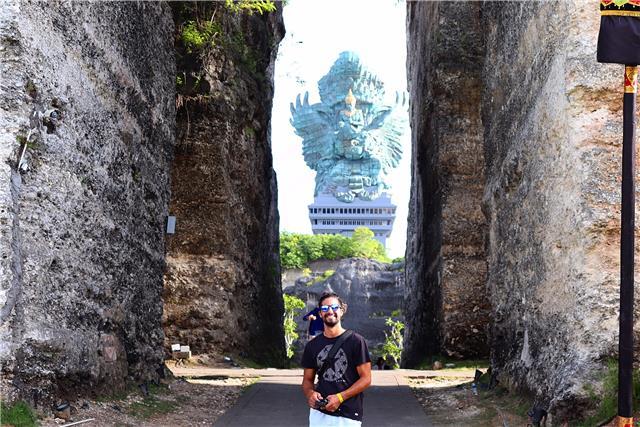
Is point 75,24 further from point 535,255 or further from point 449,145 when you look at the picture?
point 449,145

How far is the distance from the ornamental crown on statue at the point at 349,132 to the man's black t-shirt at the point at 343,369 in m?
58.9

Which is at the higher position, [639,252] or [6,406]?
[639,252]

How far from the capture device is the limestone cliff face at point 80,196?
16.9 feet

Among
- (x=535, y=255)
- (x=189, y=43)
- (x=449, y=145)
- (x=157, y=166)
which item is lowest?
(x=535, y=255)

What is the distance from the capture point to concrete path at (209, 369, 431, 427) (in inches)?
275

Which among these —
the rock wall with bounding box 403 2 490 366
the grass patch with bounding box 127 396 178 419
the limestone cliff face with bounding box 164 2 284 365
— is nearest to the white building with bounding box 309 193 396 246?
the rock wall with bounding box 403 2 490 366

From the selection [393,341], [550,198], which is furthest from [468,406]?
[393,341]

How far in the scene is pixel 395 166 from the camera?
2630 inches

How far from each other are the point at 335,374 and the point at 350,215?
64.0 metres

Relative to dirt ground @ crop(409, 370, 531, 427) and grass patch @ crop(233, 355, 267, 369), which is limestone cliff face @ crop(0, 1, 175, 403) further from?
grass patch @ crop(233, 355, 267, 369)

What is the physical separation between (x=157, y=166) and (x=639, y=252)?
5.27m

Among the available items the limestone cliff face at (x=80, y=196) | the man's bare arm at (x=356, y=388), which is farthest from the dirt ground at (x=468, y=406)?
the limestone cliff face at (x=80, y=196)

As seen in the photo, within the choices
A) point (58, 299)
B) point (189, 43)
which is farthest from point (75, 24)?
point (189, 43)

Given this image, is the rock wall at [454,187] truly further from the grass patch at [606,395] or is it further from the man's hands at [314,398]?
the man's hands at [314,398]
